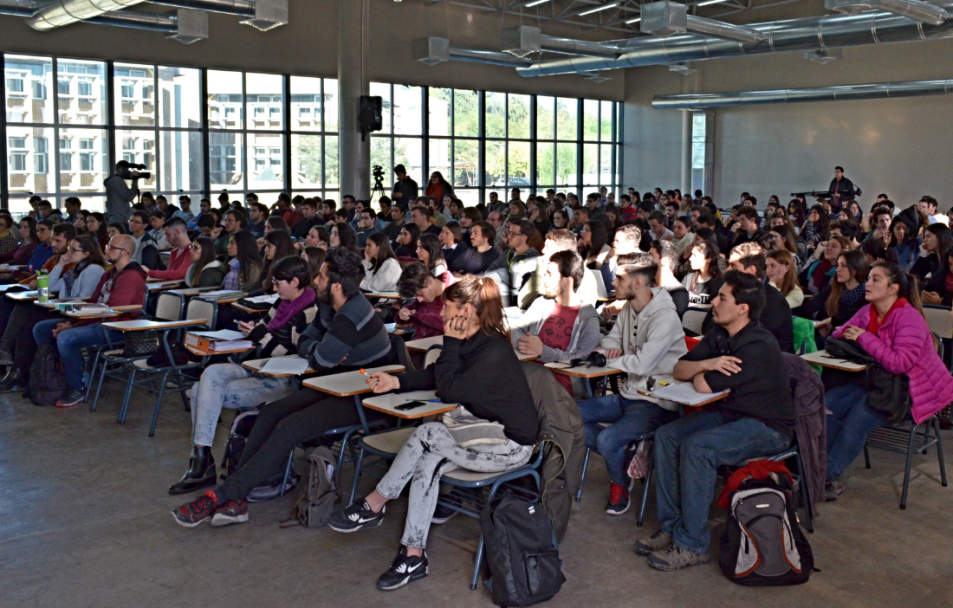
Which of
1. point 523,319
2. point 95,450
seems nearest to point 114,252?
point 95,450

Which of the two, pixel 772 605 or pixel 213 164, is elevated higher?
pixel 213 164

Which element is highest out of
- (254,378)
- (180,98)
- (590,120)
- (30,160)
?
(590,120)

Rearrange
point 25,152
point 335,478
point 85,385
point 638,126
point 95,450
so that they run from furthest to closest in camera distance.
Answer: point 638,126
point 25,152
point 85,385
point 95,450
point 335,478

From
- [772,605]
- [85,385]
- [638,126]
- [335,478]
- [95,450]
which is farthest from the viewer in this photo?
[638,126]

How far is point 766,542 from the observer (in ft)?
11.4

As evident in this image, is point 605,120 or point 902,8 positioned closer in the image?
point 902,8

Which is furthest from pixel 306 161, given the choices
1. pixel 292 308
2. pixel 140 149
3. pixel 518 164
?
pixel 292 308

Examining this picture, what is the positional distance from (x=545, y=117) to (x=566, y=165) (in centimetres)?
145

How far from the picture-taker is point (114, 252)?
6.57 m

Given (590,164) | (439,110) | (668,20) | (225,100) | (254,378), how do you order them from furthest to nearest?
(590,164)
(439,110)
(225,100)
(668,20)
(254,378)

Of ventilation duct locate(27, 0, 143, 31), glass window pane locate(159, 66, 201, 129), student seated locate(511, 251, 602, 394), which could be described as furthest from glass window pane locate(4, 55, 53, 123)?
student seated locate(511, 251, 602, 394)

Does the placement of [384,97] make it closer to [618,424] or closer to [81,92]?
[81,92]

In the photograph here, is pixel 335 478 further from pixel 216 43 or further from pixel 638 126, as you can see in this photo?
pixel 638 126

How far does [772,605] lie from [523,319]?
240 cm
